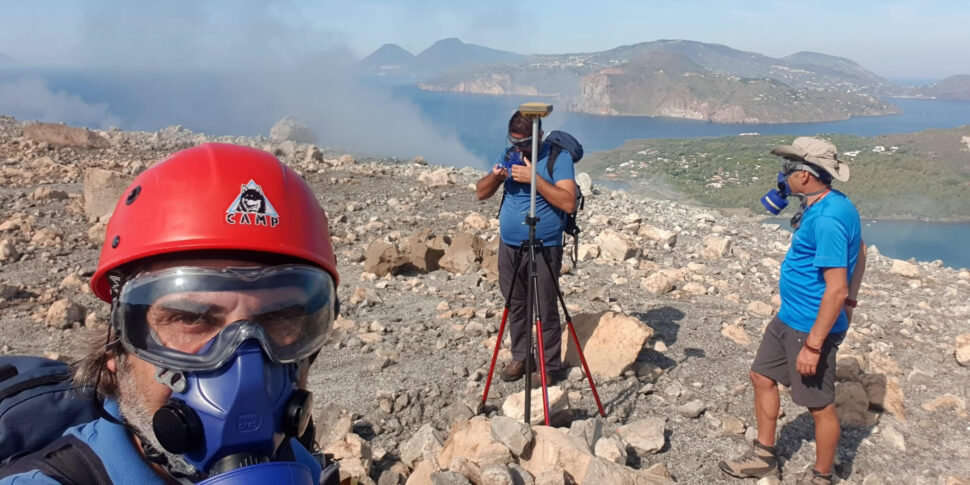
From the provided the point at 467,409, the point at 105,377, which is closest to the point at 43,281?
the point at 467,409

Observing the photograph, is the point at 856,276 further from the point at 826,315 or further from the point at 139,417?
the point at 139,417

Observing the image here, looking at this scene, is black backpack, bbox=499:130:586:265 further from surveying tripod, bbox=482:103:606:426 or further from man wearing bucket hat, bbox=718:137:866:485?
man wearing bucket hat, bbox=718:137:866:485

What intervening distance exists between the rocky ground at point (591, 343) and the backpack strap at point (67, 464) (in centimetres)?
106

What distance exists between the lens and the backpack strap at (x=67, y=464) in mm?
1177

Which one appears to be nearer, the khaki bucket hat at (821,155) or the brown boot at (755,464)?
the khaki bucket hat at (821,155)

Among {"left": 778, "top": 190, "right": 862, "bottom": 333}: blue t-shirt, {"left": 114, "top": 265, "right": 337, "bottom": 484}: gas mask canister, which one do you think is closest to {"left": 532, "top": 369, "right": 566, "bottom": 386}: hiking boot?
{"left": 778, "top": 190, "right": 862, "bottom": 333}: blue t-shirt

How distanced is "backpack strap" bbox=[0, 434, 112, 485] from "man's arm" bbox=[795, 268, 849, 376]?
3270mm

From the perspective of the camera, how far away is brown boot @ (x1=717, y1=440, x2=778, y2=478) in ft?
12.3

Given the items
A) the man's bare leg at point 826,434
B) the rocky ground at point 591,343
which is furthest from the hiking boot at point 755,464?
the man's bare leg at point 826,434

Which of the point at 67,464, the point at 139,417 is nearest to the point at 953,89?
the point at 139,417

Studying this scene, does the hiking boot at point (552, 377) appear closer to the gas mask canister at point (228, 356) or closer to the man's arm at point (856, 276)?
the man's arm at point (856, 276)

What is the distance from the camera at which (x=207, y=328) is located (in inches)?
58.7

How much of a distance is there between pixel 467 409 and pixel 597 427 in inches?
37.4

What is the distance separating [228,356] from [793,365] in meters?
3.16
